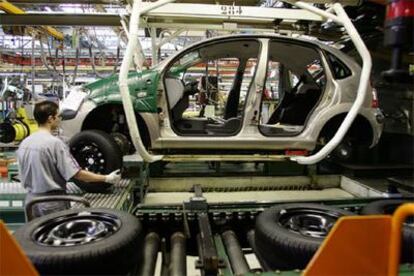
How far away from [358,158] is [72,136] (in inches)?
168

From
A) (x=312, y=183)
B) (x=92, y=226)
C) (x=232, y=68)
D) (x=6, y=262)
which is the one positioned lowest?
(x=312, y=183)

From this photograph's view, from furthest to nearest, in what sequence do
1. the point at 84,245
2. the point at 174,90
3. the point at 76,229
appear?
the point at 174,90, the point at 76,229, the point at 84,245

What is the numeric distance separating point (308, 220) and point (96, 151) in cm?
238

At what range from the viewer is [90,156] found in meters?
3.76

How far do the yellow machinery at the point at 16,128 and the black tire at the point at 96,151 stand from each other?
4.69 meters

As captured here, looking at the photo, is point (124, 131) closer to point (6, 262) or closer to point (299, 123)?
point (299, 123)

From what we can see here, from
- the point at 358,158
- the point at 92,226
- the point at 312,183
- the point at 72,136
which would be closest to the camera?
the point at 92,226

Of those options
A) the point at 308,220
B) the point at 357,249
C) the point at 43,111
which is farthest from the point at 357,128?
the point at 43,111

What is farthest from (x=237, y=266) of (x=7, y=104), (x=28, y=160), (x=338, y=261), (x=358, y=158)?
(x=7, y=104)

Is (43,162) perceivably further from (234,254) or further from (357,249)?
(357,249)

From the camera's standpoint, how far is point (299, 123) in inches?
208

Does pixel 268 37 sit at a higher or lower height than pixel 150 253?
higher

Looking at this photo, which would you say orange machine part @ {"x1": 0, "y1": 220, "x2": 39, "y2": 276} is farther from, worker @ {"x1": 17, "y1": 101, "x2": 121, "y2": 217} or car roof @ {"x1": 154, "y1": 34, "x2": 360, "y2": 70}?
car roof @ {"x1": 154, "y1": 34, "x2": 360, "y2": 70}

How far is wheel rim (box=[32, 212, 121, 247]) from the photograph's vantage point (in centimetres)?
179
